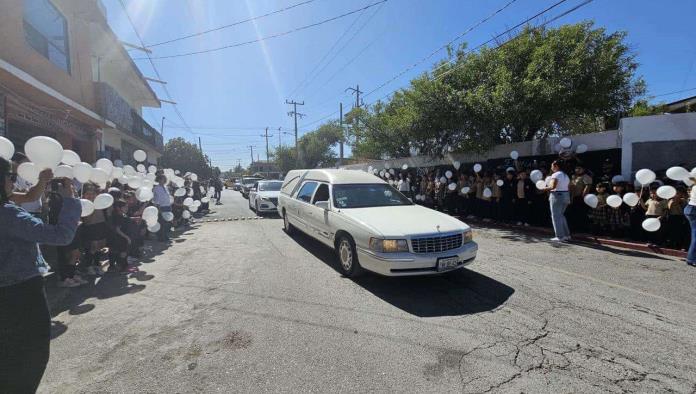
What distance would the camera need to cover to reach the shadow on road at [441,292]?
13.6 feet

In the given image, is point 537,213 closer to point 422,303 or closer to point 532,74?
point 532,74

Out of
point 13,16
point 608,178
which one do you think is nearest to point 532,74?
point 608,178

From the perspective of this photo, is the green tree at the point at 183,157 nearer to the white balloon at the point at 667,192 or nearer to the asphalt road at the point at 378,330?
the asphalt road at the point at 378,330

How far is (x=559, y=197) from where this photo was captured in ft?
26.1

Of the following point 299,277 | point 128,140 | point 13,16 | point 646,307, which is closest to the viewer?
point 646,307

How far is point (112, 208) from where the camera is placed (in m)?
5.92

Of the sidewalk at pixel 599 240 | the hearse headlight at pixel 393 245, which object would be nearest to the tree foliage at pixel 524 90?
the sidewalk at pixel 599 240

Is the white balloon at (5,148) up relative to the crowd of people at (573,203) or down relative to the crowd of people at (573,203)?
up

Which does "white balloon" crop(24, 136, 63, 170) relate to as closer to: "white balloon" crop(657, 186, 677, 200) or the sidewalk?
"white balloon" crop(657, 186, 677, 200)

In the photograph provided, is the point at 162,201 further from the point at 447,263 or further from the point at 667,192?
the point at 667,192

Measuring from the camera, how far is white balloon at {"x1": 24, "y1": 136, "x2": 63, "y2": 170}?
10.6 feet

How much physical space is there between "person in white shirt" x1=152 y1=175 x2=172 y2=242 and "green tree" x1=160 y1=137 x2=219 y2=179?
3927 cm

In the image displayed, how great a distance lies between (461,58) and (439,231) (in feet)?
36.3

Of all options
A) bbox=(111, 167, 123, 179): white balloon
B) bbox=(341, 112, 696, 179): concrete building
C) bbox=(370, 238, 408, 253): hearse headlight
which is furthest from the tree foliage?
bbox=(111, 167, 123, 179): white balloon
